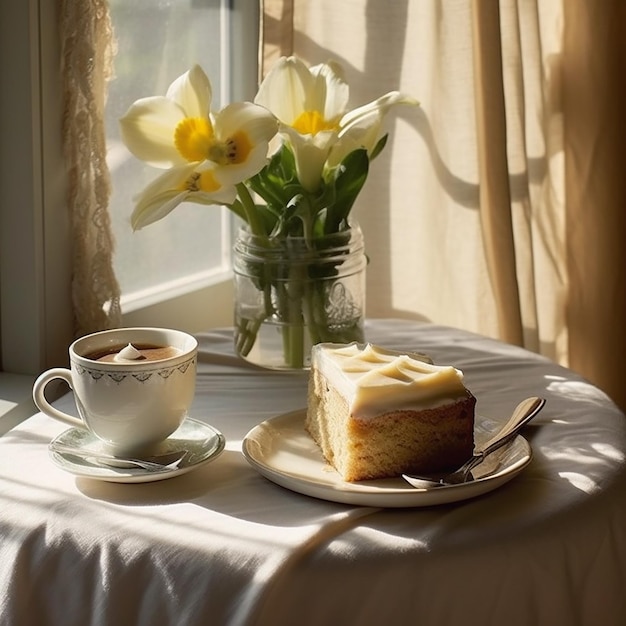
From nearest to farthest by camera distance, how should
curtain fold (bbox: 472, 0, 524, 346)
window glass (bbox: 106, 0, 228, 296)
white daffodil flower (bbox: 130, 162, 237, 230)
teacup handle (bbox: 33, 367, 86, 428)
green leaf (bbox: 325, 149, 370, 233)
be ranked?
teacup handle (bbox: 33, 367, 86, 428)
white daffodil flower (bbox: 130, 162, 237, 230)
green leaf (bbox: 325, 149, 370, 233)
window glass (bbox: 106, 0, 228, 296)
curtain fold (bbox: 472, 0, 524, 346)

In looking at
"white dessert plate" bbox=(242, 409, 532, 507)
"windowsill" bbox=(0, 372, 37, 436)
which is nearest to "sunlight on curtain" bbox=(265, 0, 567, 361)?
"windowsill" bbox=(0, 372, 37, 436)

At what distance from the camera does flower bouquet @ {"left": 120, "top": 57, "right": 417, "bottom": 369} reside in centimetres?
120

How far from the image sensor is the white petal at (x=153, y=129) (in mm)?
1218

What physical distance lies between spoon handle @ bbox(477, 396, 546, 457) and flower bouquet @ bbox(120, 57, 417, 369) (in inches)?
11.9

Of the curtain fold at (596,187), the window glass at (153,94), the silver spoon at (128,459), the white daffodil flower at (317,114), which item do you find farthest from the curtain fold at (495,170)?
the silver spoon at (128,459)

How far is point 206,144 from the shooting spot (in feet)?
3.99

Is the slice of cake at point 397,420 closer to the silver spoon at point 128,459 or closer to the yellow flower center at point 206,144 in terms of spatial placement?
the silver spoon at point 128,459

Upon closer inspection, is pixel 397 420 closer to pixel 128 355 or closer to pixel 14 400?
pixel 128 355

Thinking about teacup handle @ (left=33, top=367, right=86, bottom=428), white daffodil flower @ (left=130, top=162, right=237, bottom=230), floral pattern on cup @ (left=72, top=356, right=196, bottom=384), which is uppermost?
white daffodil flower @ (left=130, top=162, right=237, bottom=230)

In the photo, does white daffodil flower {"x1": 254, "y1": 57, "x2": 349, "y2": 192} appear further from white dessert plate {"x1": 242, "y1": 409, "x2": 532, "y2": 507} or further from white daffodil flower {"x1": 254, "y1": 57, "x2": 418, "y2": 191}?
white dessert plate {"x1": 242, "y1": 409, "x2": 532, "y2": 507}

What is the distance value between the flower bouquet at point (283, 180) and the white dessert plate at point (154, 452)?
0.25m

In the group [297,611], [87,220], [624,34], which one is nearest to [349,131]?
[87,220]

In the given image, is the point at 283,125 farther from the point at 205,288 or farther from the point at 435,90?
the point at 435,90

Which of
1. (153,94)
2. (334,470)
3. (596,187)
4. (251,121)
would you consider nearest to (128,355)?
(334,470)
